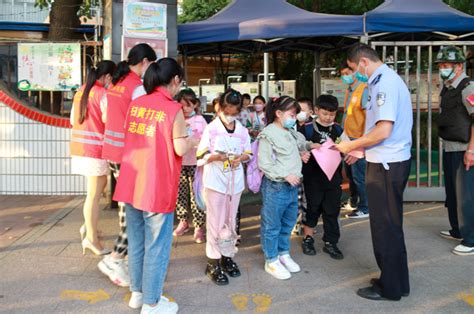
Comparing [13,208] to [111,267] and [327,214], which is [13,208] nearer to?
[111,267]

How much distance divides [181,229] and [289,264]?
1.46m

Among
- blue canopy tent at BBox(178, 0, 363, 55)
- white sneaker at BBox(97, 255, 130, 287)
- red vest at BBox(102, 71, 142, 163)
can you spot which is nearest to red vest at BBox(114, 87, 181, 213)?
red vest at BBox(102, 71, 142, 163)

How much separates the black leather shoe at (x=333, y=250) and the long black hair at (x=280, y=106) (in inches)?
55.1

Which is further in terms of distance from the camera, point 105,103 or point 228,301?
point 105,103

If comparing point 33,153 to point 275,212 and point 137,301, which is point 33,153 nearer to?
point 137,301

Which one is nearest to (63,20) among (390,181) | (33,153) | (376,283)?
(33,153)

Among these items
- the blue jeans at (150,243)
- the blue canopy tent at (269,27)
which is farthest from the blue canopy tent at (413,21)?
the blue jeans at (150,243)

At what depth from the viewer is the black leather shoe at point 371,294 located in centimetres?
360

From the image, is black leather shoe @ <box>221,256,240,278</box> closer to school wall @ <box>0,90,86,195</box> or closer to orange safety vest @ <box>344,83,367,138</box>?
orange safety vest @ <box>344,83,367,138</box>

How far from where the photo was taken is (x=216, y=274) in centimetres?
390

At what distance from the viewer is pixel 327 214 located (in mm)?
4555

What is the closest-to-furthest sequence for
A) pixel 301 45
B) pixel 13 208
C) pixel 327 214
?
pixel 327 214 < pixel 13 208 < pixel 301 45

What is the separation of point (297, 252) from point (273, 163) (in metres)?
1.17

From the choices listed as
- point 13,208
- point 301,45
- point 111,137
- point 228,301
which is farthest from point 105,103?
point 301,45
